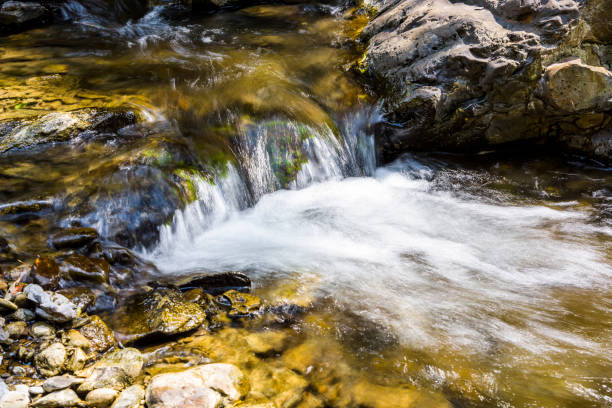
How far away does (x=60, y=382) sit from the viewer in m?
2.48

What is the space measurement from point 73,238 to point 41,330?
1251 millimetres

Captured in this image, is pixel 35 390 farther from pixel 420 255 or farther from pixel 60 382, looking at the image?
pixel 420 255

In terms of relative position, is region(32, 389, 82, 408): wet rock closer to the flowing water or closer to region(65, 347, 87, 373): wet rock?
region(65, 347, 87, 373): wet rock

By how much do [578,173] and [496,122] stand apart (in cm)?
153

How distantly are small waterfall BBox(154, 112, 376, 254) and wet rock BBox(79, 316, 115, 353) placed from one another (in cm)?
154

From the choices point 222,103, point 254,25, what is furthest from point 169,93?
point 254,25

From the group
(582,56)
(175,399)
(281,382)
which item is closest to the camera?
(175,399)

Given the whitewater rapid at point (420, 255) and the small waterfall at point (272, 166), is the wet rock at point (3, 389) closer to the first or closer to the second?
the whitewater rapid at point (420, 255)

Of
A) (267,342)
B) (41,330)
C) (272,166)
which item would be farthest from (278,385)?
(272,166)

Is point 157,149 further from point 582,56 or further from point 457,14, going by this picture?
point 582,56

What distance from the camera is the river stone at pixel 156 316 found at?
3.08m

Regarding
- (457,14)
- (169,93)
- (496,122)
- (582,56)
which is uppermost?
(457,14)

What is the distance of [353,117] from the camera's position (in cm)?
659

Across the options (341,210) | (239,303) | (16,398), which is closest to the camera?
(16,398)
